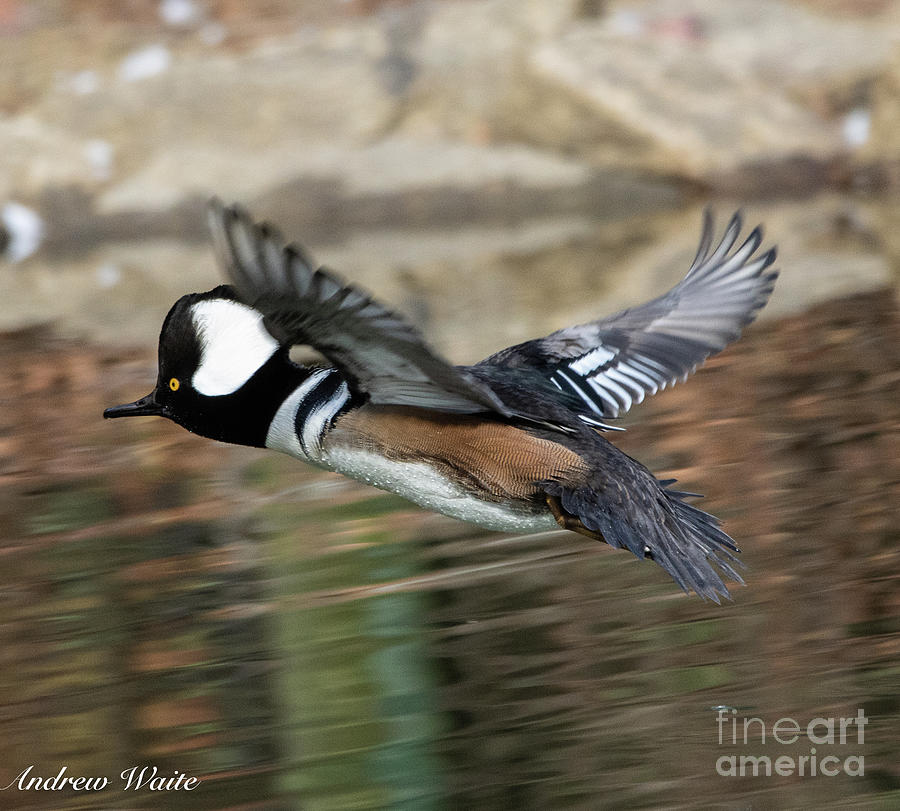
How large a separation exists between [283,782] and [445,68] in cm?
1118

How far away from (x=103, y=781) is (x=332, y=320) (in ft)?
3.86

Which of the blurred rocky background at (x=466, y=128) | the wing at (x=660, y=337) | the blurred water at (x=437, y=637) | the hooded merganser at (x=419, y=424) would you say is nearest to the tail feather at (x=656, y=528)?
the hooded merganser at (x=419, y=424)

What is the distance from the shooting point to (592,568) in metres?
3.92

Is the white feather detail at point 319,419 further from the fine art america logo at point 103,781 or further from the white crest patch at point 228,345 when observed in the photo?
the fine art america logo at point 103,781

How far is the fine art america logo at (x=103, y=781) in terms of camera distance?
294cm

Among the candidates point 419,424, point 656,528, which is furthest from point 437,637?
point 656,528

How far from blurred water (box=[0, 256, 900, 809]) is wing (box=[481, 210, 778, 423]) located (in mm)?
520

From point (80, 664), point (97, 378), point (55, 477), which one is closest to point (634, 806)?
point (80, 664)

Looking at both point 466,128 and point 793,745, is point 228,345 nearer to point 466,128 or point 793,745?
point 793,745

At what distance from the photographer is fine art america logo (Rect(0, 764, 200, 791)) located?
294cm

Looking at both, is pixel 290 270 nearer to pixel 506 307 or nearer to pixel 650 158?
pixel 506 307

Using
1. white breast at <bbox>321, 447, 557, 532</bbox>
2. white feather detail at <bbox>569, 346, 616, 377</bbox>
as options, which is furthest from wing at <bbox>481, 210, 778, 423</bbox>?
white breast at <bbox>321, 447, 557, 532</bbox>

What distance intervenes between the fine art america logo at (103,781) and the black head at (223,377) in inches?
34.4

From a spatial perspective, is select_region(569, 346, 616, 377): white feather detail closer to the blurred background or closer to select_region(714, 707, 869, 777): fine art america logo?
the blurred background
